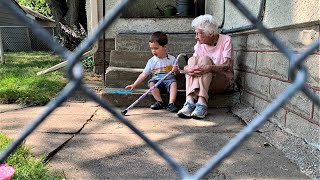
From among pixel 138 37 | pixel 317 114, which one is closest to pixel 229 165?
pixel 317 114

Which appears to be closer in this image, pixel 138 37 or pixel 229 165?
pixel 229 165

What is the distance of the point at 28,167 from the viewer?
172 centimetres

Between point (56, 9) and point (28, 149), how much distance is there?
622 cm

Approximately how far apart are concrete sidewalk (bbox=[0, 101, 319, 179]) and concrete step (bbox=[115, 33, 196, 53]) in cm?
132

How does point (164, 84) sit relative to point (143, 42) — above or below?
below

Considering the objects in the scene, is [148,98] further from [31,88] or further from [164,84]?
[31,88]

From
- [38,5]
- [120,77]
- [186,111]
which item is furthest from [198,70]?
[38,5]

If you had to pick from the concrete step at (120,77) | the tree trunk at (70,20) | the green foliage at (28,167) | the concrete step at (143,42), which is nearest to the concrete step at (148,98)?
the concrete step at (120,77)

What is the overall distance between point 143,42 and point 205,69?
60.6 inches

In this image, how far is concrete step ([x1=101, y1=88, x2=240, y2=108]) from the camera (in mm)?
3520

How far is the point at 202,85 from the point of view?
3193mm

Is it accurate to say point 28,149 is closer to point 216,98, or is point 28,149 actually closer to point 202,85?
point 202,85

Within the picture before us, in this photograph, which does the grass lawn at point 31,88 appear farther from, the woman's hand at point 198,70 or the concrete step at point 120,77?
the woman's hand at point 198,70

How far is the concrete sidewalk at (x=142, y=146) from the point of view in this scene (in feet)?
6.00
